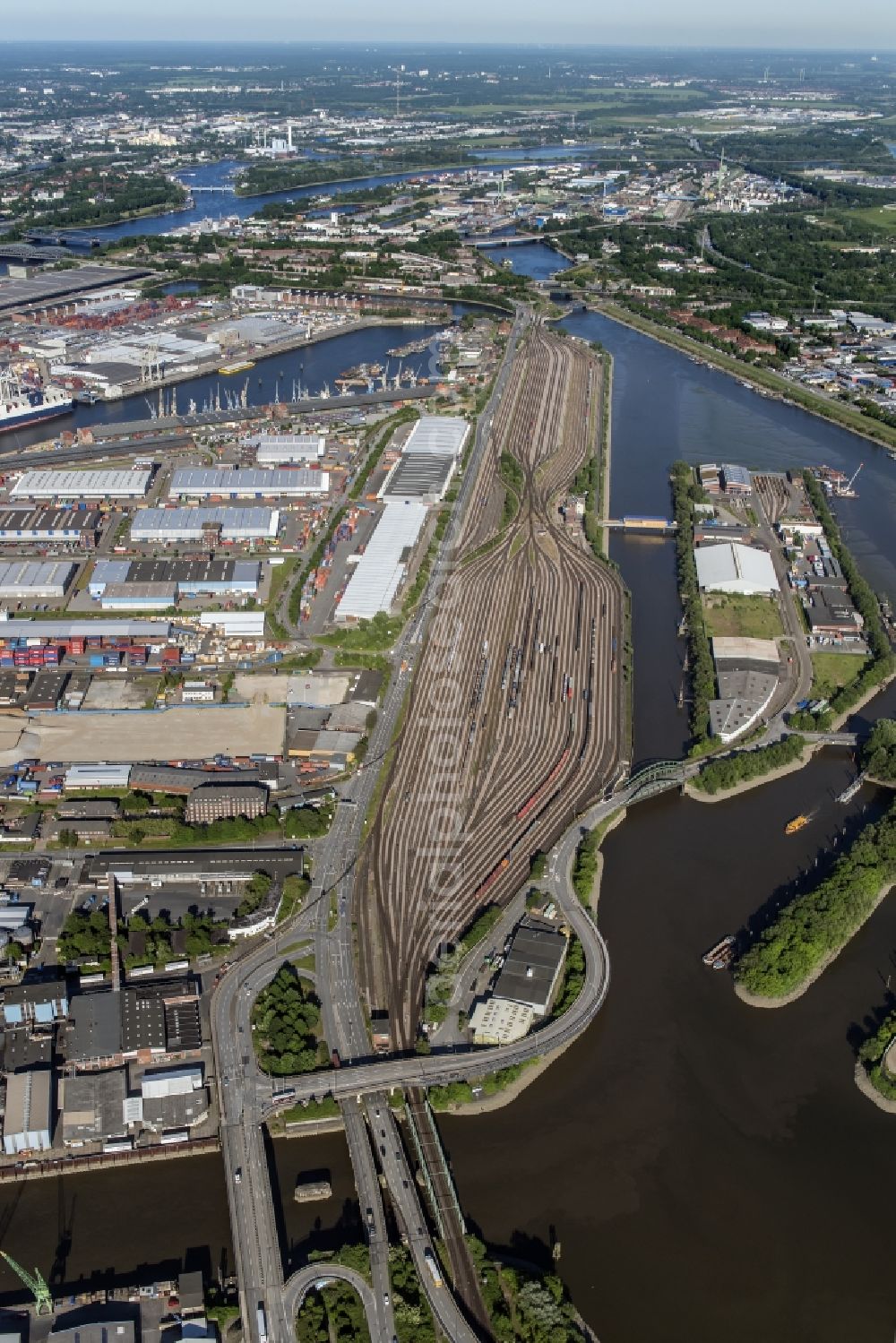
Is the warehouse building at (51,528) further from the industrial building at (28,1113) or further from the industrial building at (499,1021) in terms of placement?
the industrial building at (499,1021)

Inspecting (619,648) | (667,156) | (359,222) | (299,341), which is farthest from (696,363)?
(667,156)

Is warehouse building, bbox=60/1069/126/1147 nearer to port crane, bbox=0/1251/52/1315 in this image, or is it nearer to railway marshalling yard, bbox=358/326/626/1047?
port crane, bbox=0/1251/52/1315

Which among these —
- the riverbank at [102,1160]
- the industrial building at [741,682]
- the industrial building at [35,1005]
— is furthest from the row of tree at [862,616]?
the industrial building at [35,1005]

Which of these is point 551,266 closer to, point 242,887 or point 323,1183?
point 242,887

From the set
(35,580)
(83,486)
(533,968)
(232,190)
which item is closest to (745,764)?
(533,968)

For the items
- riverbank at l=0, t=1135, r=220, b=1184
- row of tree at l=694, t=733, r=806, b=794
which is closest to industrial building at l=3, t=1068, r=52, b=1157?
riverbank at l=0, t=1135, r=220, b=1184
